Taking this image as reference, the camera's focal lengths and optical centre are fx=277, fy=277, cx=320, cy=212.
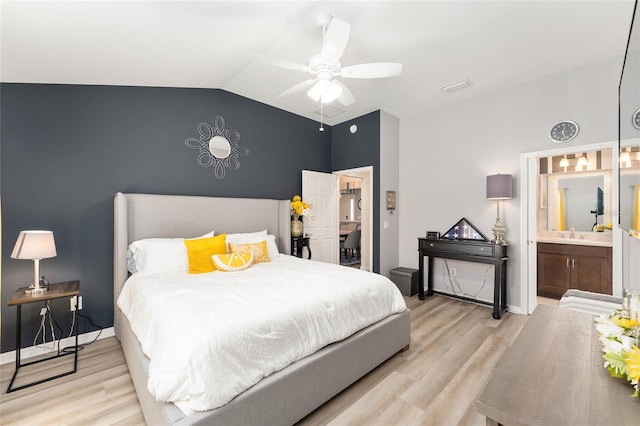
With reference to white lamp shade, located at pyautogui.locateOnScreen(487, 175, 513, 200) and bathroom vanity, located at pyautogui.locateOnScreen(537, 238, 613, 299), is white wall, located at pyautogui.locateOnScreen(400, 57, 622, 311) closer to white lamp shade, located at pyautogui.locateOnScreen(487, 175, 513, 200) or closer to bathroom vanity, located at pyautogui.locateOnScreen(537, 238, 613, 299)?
white lamp shade, located at pyautogui.locateOnScreen(487, 175, 513, 200)

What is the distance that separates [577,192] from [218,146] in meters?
5.30

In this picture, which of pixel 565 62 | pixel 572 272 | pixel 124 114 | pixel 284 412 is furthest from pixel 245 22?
pixel 572 272

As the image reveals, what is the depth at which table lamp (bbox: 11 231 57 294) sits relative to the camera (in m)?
2.19

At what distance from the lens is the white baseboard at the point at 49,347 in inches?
96.8

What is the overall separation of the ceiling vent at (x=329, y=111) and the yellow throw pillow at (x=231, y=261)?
8.83 ft

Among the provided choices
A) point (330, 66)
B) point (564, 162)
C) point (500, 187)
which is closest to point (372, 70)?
point (330, 66)

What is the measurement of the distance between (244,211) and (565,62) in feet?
13.7

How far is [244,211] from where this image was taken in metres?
3.86

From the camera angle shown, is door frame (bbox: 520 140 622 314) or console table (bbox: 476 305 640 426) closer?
console table (bbox: 476 305 640 426)

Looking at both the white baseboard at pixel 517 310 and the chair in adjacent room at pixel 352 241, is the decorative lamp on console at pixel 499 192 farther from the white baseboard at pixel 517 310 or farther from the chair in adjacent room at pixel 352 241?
the chair in adjacent room at pixel 352 241

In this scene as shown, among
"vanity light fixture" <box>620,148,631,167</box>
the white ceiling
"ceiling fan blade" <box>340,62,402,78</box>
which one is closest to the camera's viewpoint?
"vanity light fixture" <box>620,148,631,167</box>

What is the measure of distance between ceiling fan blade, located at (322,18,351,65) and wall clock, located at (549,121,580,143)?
2.87 m

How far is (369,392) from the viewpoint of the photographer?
202 centimetres

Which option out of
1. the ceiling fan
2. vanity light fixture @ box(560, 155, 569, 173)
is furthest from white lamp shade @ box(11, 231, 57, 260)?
vanity light fixture @ box(560, 155, 569, 173)
